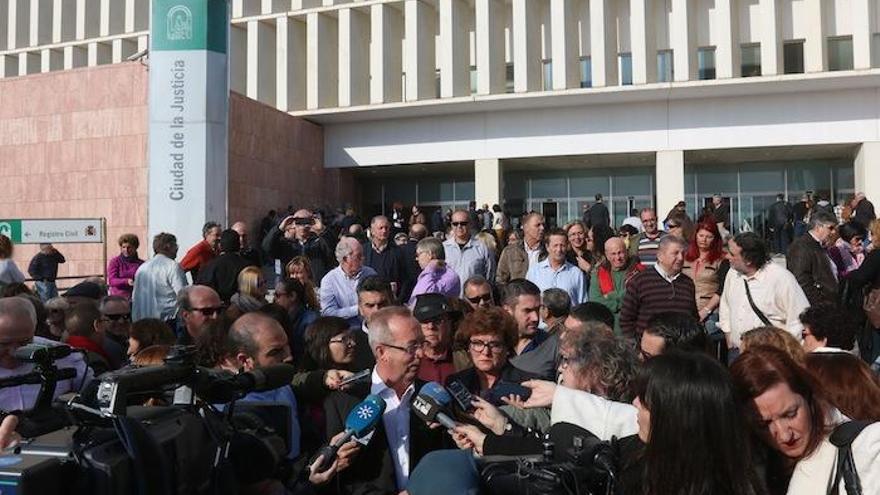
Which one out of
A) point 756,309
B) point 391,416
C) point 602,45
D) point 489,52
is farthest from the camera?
point 489,52

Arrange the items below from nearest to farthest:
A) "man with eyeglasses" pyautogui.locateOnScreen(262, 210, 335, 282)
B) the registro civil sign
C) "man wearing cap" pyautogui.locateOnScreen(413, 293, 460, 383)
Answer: "man wearing cap" pyautogui.locateOnScreen(413, 293, 460, 383) → "man with eyeglasses" pyautogui.locateOnScreen(262, 210, 335, 282) → the registro civil sign

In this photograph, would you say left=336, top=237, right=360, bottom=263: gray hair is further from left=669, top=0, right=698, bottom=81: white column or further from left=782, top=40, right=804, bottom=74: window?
left=782, top=40, right=804, bottom=74: window

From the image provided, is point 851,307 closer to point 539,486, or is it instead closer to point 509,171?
point 539,486

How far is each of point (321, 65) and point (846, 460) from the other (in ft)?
91.1

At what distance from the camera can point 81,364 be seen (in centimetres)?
430

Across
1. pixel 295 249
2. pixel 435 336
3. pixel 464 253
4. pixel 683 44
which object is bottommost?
pixel 435 336

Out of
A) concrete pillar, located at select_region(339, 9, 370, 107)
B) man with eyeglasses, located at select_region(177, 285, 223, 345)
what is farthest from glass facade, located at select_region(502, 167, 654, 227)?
man with eyeglasses, located at select_region(177, 285, 223, 345)

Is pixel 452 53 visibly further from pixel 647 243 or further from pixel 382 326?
pixel 382 326

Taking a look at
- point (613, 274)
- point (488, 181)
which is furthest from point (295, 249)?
point (488, 181)

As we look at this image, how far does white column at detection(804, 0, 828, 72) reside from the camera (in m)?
25.3

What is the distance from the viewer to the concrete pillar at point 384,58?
2806cm

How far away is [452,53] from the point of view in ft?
89.9

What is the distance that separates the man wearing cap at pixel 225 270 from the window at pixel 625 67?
2098 cm

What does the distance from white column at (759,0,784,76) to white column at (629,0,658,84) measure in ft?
10.5
